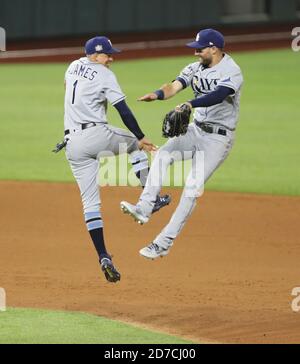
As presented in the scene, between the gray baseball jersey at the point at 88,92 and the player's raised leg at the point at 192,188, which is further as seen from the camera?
the player's raised leg at the point at 192,188

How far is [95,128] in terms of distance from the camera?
9.85 m

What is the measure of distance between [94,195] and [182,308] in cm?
134

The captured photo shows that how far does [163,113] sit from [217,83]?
34.3ft

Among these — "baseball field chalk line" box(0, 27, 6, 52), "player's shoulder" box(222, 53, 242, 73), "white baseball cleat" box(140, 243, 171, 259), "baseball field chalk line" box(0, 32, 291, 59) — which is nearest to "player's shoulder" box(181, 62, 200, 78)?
"player's shoulder" box(222, 53, 242, 73)

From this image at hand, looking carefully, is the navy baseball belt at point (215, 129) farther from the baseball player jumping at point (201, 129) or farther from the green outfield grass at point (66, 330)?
the green outfield grass at point (66, 330)

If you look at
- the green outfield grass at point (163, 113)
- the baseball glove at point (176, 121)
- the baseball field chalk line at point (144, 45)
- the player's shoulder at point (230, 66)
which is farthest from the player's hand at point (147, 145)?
the baseball field chalk line at point (144, 45)

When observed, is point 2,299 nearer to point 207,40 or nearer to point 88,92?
point 88,92

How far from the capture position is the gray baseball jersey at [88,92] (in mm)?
9656

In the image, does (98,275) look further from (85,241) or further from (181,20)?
(181,20)

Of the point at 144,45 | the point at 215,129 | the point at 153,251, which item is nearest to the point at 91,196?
the point at 153,251

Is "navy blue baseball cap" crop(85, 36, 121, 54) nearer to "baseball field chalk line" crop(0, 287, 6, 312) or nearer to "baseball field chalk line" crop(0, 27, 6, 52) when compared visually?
"baseball field chalk line" crop(0, 287, 6, 312)

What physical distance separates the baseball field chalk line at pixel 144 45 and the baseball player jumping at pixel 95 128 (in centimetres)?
1672

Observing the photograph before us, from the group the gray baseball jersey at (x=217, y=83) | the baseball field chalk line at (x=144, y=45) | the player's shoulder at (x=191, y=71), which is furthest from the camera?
the baseball field chalk line at (x=144, y=45)

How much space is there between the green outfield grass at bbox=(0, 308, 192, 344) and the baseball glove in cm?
177
